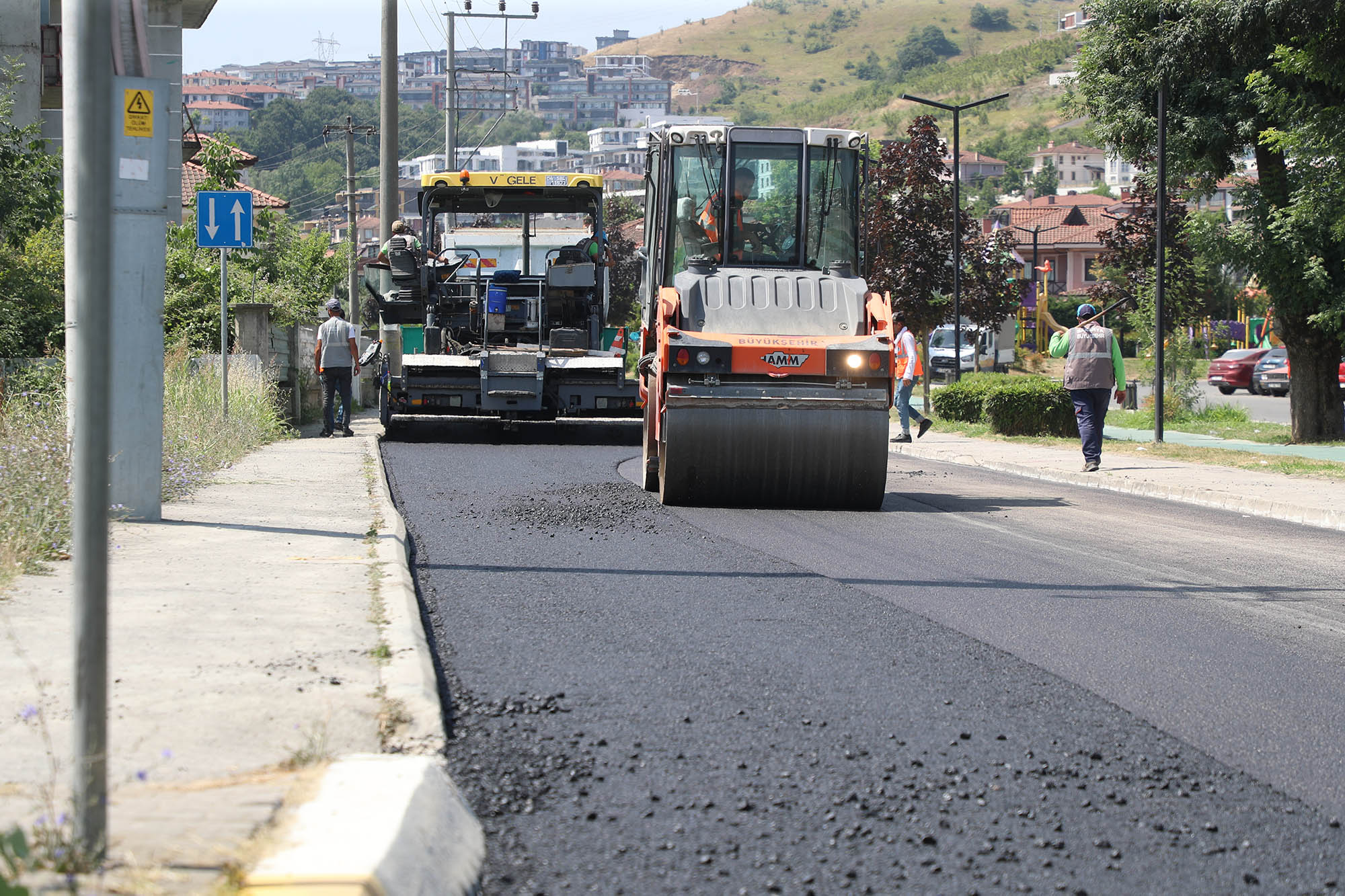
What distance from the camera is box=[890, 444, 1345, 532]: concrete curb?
1180 cm

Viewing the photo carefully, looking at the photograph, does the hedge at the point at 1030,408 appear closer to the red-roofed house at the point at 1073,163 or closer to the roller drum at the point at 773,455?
the roller drum at the point at 773,455

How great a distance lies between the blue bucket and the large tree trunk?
11456 mm

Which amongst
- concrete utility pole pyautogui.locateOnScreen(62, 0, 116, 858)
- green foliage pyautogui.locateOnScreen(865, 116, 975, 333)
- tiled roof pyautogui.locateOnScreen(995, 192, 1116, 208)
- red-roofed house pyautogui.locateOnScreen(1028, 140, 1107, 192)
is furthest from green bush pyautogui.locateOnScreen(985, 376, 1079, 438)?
red-roofed house pyautogui.locateOnScreen(1028, 140, 1107, 192)

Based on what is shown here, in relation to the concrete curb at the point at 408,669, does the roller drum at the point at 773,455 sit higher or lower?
higher

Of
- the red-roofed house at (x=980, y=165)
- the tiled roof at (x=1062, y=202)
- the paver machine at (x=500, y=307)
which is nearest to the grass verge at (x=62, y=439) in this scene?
the paver machine at (x=500, y=307)

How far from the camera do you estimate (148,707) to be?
4449 millimetres

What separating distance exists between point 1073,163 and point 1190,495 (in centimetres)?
18108

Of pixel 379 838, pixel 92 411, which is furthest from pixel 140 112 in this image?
pixel 379 838

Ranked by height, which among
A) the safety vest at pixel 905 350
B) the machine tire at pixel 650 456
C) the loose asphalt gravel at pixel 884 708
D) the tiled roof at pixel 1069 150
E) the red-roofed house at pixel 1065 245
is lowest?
the loose asphalt gravel at pixel 884 708

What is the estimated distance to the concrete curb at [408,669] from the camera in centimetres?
433

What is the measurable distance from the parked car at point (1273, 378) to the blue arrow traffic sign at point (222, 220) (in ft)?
109

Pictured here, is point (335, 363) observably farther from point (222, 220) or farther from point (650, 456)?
point (650, 456)

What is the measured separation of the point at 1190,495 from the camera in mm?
13422

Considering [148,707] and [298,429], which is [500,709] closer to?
[148,707]
